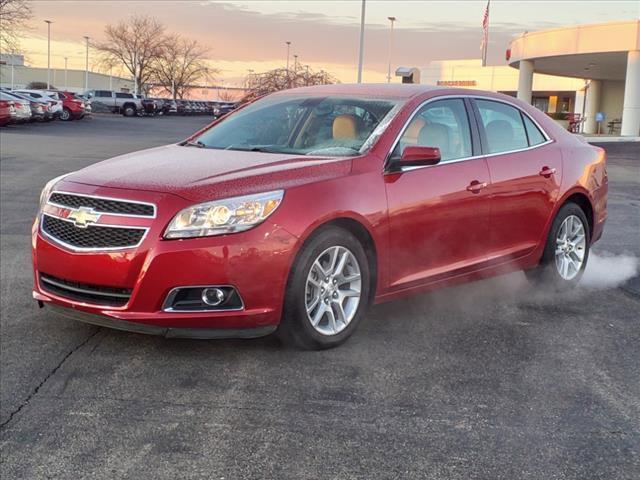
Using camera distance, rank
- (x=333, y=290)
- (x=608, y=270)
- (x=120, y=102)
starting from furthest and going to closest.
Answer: (x=120, y=102) < (x=608, y=270) < (x=333, y=290)

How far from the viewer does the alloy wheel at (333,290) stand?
4.62 m

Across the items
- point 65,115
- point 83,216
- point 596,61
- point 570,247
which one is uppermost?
point 596,61

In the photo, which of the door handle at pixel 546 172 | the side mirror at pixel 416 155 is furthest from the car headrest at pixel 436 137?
the door handle at pixel 546 172

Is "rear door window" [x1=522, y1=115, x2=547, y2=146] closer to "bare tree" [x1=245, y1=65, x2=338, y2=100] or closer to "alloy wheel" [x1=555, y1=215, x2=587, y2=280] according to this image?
"alloy wheel" [x1=555, y1=215, x2=587, y2=280]

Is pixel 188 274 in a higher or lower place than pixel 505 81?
lower

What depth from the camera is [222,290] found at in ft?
14.1

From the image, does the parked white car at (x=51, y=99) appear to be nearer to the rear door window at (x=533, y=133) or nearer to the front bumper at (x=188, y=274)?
the rear door window at (x=533, y=133)

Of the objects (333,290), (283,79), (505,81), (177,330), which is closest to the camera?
(177,330)

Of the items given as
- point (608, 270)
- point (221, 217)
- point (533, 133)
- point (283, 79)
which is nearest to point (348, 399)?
point (221, 217)

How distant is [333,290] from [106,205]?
1.42 meters

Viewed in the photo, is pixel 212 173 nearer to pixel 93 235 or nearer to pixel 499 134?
pixel 93 235

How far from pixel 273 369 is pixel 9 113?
30.0m

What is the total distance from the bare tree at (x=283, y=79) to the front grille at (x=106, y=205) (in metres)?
17.0

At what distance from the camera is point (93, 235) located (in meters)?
4.38
